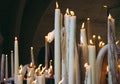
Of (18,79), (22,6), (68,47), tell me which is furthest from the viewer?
(22,6)

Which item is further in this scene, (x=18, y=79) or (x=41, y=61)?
(x=41, y=61)

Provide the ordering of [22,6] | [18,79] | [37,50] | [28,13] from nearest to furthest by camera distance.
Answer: [18,79], [22,6], [28,13], [37,50]

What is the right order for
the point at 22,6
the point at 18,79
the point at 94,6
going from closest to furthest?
the point at 18,79
the point at 22,6
the point at 94,6

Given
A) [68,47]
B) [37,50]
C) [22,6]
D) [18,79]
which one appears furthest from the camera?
[37,50]

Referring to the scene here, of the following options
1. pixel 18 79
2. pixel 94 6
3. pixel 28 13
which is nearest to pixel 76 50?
pixel 18 79

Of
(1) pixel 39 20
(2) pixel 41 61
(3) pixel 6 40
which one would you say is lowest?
(2) pixel 41 61

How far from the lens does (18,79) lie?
815mm

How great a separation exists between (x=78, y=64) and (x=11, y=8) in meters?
6.19

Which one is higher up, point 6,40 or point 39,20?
point 39,20

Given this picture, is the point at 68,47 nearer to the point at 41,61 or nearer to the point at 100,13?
the point at 41,61

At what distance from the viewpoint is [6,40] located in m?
6.88

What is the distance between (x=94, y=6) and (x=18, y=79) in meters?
8.40

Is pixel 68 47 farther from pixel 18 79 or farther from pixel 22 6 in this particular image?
pixel 22 6

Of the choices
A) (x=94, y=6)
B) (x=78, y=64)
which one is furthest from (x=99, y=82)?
(x=94, y=6)
